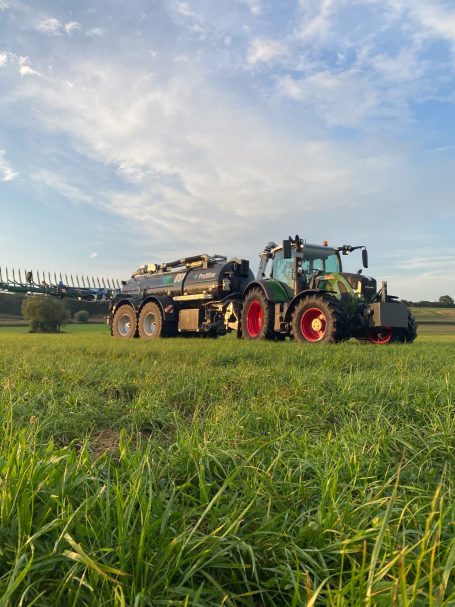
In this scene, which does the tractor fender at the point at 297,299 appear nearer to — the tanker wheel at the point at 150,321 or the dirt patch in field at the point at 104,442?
the tanker wheel at the point at 150,321

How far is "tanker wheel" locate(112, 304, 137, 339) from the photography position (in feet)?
46.5

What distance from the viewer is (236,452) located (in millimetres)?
2033

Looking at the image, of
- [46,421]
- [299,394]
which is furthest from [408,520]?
[46,421]

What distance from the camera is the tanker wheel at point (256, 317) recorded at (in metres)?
9.55

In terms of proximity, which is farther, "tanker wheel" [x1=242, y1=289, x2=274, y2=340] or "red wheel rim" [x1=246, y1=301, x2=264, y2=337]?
"red wheel rim" [x1=246, y1=301, x2=264, y2=337]

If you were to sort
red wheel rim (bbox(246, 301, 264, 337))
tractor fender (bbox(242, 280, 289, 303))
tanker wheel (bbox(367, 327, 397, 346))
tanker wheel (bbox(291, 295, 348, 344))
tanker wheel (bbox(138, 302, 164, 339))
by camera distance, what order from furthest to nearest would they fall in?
tanker wheel (bbox(138, 302, 164, 339)), red wheel rim (bbox(246, 301, 264, 337)), tractor fender (bbox(242, 280, 289, 303)), tanker wheel (bbox(367, 327, 397, 346)), tanker wheel (bbox(291, 295, 348, 344))

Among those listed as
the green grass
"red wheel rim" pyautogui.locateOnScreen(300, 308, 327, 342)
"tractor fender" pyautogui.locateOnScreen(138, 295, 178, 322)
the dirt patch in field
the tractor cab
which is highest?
the tractor cab

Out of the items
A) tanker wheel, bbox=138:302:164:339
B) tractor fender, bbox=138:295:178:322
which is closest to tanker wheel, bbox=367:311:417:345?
tractor fender, bbox=138:295:178:322

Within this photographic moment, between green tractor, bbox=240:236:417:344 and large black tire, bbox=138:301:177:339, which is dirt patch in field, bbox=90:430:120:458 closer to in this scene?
green tractor, bbox=240:236:417:344

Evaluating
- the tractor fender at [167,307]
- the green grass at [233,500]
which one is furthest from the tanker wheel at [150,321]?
the green grass at [233,500]

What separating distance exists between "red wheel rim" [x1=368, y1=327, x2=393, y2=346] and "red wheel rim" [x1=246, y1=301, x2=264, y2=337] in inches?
102

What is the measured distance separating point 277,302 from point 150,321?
5.29 meters

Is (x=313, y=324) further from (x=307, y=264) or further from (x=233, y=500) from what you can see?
(x=233, y=500)

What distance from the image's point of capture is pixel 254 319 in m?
10.4
